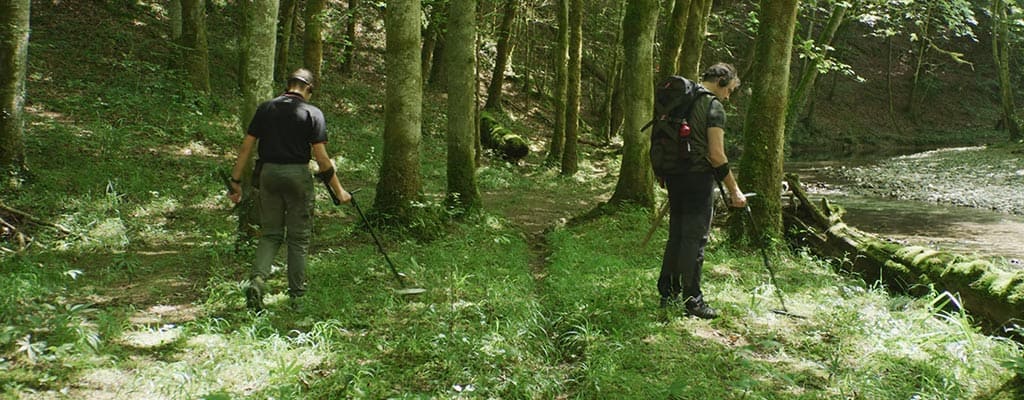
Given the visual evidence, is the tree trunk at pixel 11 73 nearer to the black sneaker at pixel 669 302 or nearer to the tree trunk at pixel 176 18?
the tree trunk at pixel 176 18

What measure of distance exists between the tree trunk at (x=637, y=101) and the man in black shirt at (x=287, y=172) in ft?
19.1

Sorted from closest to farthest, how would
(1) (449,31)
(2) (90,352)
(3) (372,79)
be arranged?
(2) (90,352) → (1) (449,31) → (3) (372,79)

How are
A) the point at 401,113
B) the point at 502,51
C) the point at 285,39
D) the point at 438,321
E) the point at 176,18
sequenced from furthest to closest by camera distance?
the point at 502,51, the point at 285,39, the point at 176,18, the point at 401,113, the point at 438,321

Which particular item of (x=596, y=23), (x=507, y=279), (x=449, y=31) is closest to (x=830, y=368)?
(x=507, y=279)

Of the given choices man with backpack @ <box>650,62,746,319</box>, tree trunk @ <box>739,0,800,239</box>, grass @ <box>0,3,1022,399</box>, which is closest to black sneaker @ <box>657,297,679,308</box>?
man with backpack @ <box>650,62,746,319</box>

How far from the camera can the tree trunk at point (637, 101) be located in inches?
Result: 413

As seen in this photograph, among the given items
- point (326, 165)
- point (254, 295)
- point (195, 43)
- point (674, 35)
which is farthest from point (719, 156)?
point (195, 43)

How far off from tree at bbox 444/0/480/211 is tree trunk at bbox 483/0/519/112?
387 inches

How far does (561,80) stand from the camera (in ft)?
59.2

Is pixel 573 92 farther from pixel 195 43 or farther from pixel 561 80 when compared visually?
pixel 195 43

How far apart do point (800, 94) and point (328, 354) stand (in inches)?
612

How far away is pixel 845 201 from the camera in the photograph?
56.2ft

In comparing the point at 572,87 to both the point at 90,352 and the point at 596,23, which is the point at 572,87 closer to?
the point at 596,23

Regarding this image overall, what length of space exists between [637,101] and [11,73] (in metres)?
9.04
